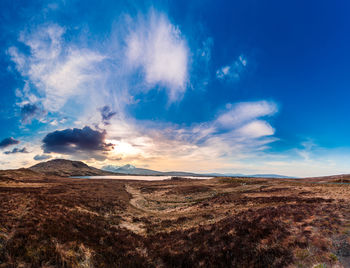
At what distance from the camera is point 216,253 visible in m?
11.2

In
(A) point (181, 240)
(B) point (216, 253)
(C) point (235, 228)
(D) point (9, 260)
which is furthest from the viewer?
(A) point (181, 240)

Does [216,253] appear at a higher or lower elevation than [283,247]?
lower

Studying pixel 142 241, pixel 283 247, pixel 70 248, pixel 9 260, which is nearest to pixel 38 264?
pixel 9 260

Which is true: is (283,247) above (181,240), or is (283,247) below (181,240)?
above

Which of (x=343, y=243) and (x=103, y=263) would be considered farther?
(x=103, y=263)

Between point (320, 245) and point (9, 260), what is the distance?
16.1 m

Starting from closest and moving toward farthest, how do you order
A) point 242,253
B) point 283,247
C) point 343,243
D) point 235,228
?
point 343,243 < point 283,247 < point 242,253 < point 235,228

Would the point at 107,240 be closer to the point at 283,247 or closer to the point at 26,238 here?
the point at 26,238

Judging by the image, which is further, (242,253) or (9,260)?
(242,253)

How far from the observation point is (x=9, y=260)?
753 centimetres

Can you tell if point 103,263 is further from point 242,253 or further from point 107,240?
point 242,253

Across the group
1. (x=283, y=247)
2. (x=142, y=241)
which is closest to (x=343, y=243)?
(x=283, y=247)

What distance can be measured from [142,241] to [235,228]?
8986 mm

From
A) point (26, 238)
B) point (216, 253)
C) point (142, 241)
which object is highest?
point (26, 238)
